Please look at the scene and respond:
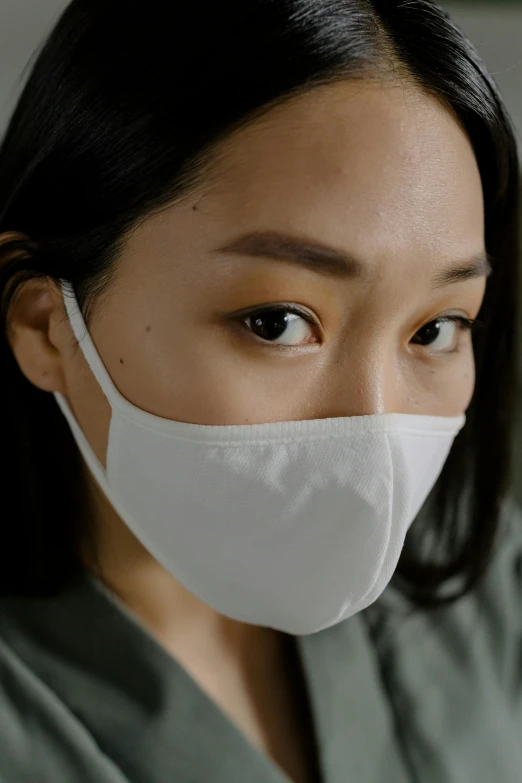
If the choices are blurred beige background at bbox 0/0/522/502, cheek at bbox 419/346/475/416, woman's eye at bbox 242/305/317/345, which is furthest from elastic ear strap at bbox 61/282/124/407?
blurred beige background at bbox 0/0/522/502

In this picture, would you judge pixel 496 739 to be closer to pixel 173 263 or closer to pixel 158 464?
pixel 158 464

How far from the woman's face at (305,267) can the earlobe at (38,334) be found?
0.21 ft

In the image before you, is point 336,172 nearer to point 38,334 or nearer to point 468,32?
point 38,334

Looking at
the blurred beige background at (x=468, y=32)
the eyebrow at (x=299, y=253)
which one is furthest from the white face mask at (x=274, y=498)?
the blurred beige background at (x=468, y=32)

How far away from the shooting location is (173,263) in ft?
2.15

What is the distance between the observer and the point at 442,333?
2.56 feet

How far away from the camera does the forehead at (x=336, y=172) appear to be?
2.06ft

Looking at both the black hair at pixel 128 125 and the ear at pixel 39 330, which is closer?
the black hair at pixel 128 125

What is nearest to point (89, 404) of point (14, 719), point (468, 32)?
point (14, 719)

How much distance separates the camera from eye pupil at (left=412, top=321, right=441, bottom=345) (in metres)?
0.76

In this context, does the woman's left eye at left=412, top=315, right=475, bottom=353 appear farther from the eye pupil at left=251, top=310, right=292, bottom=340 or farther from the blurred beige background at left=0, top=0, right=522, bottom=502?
the blurred beige background at left=0, top=0, right=522, bottom=502

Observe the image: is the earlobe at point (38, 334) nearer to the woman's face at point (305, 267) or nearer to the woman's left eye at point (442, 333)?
the woman's face at point (305, 267)

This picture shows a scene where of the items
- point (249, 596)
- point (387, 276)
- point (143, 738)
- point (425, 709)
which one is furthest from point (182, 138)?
point (425, 709)

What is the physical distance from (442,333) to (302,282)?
20 centimetres
